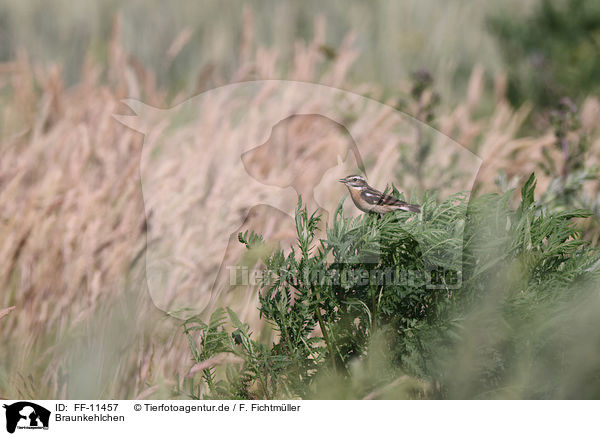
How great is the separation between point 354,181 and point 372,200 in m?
0.05

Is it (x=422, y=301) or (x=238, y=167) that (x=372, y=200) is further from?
(x=238, y=167)

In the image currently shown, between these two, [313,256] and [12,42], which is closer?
[313,256]

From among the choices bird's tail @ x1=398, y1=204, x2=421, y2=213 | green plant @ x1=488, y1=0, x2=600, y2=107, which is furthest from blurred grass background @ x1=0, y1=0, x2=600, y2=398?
bird's tail @ x1=398, y1=204, x2=421, y2=213

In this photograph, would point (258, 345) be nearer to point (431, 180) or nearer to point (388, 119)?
point (388, 119)

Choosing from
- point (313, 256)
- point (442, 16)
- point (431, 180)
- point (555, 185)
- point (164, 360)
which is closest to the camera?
point (313, 256)

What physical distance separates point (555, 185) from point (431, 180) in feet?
0.84

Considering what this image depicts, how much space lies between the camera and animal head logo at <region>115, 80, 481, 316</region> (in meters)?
0.94

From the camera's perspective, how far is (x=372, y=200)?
77cm

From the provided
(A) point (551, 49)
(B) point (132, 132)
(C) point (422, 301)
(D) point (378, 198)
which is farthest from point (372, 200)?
(A) point (551, 49)

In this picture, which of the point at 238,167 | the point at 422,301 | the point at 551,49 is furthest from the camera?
the point at 551,49

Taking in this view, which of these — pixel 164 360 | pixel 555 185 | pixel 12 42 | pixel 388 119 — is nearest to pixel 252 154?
pixel 388 119

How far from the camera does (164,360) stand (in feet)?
3.19
